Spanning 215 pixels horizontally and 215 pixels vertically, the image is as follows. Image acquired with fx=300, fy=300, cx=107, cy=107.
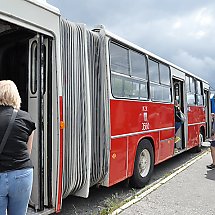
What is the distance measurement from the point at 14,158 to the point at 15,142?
15 cm

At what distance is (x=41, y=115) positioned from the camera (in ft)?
12.4

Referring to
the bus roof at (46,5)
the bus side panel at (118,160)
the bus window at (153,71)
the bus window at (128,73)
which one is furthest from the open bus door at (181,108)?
the bus roof at (46,5)

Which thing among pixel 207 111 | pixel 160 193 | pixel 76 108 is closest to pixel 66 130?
pixel 76 108

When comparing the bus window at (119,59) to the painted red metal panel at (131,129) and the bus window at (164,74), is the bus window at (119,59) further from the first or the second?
the bus window at (164,74)

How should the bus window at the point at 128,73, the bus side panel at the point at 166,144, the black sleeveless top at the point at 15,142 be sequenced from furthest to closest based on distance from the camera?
the bus side panel at the point at 166,144 < the bus window at the point at 128,73 < the black sleeveless top at the point at 15,142

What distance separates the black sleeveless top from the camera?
2646 mm

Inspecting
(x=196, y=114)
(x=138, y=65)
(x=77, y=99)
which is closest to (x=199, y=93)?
(x=196, y=114)

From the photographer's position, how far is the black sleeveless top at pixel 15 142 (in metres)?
2.65

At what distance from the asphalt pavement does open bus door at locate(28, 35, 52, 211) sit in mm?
1420

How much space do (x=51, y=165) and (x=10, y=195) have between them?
1.17 m

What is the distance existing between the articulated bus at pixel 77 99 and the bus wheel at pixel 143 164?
0.02 metres

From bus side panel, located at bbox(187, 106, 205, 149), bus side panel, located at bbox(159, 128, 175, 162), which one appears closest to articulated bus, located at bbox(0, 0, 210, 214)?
bus side panel, located at bbox(159, 128, 175, 162)

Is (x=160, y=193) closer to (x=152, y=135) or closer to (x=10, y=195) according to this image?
(x=152, y=135)

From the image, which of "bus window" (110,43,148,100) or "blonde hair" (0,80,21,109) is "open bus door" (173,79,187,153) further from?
"blonde hair" (0,80,21,109)
